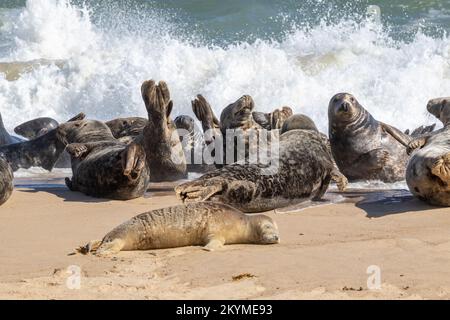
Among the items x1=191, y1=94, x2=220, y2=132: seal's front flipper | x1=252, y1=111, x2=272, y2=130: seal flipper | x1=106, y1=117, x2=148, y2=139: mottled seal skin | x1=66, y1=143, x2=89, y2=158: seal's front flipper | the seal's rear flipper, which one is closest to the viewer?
the seal's rear flipper

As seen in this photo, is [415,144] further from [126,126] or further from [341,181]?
[126,126]

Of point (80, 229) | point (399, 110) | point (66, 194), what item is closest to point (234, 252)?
point (80, 229)

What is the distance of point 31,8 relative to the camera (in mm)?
23781

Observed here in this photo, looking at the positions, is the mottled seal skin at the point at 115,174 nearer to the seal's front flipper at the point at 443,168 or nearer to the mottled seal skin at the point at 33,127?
the seal's front flipper at the point at 443,168

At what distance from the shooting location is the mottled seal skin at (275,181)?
304 inches

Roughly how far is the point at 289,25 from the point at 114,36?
3.95 m

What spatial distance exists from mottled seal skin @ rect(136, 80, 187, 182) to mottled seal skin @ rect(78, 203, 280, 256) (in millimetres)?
3059

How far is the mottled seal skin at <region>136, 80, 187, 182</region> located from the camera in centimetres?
953

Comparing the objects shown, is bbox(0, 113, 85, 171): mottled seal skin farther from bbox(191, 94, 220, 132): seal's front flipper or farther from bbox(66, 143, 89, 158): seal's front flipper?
bbox(66, 143, 89, 158): seal's front flipper

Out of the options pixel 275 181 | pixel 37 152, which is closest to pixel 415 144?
pixel 275 181

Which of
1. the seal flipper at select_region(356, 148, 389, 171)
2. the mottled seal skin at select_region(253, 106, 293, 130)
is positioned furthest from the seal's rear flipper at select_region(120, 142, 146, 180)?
the seal flipper at select_region(356, 148, 389, 171)

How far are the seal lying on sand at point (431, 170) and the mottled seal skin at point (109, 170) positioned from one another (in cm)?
238

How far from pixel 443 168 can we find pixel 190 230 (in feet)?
7.89

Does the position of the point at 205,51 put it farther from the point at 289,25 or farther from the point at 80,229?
A: the point at 80,229
